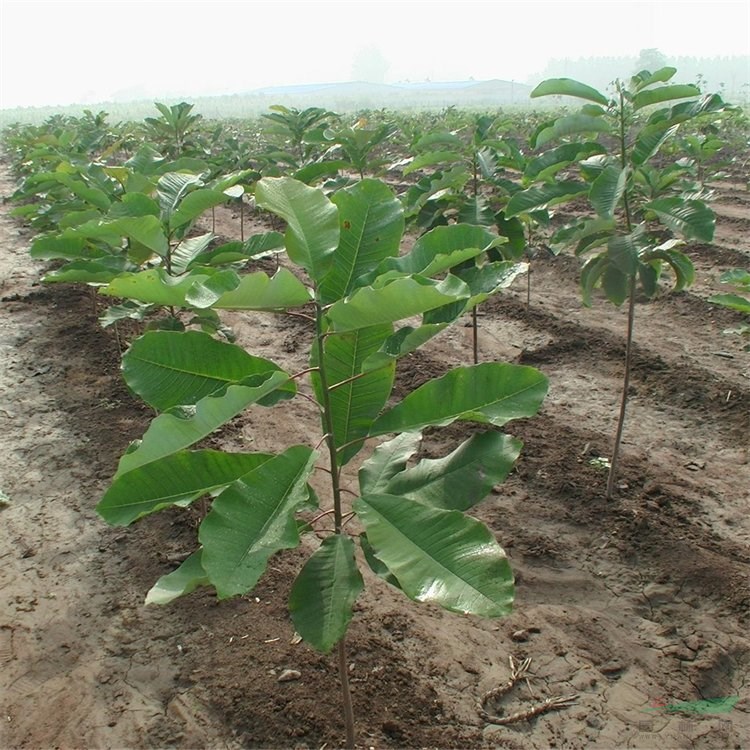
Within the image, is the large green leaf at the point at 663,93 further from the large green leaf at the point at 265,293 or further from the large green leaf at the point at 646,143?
the large green leaf at the point at 265,293

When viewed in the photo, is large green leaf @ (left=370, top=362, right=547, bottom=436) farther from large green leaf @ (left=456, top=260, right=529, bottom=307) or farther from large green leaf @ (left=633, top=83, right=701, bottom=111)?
large green leaf @ (left=633, top=83, right=701, bottom=111)

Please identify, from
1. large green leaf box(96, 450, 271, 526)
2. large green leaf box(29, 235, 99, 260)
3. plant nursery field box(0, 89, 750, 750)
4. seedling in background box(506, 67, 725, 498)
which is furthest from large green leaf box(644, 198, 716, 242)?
large green leaf box(29, 235, 99, 260)

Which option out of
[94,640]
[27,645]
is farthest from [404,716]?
[27,645]

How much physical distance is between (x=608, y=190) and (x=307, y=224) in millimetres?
1639

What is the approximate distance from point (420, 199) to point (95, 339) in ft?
9.76

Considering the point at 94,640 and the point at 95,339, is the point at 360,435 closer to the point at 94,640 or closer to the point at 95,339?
the point at 94,640

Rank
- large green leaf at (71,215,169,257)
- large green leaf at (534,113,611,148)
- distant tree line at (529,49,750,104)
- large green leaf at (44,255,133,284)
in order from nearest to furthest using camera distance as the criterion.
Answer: large green leaf at (71,215,169,257) < large green leaf at (44,255,133,284) < large green leaf at (534,113,611,148) < distant tree line at (529,49,750,104)

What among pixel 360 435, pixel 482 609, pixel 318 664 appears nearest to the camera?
pixel 482 609

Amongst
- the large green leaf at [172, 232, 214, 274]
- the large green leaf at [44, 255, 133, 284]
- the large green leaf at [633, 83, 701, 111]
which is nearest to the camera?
the large green leaf at [44, 255, 133, 284]

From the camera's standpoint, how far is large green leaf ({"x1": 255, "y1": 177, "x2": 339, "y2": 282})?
Result: 5.04ft

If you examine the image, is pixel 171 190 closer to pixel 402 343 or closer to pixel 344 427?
pixel 344 427

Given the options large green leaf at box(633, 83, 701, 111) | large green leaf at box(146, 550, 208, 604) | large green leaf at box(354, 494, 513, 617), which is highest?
large green leaf at box(633, 83, 701, 111)

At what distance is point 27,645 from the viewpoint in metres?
2.60

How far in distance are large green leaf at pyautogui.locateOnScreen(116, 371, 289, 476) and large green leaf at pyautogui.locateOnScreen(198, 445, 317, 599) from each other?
0.44 feet
